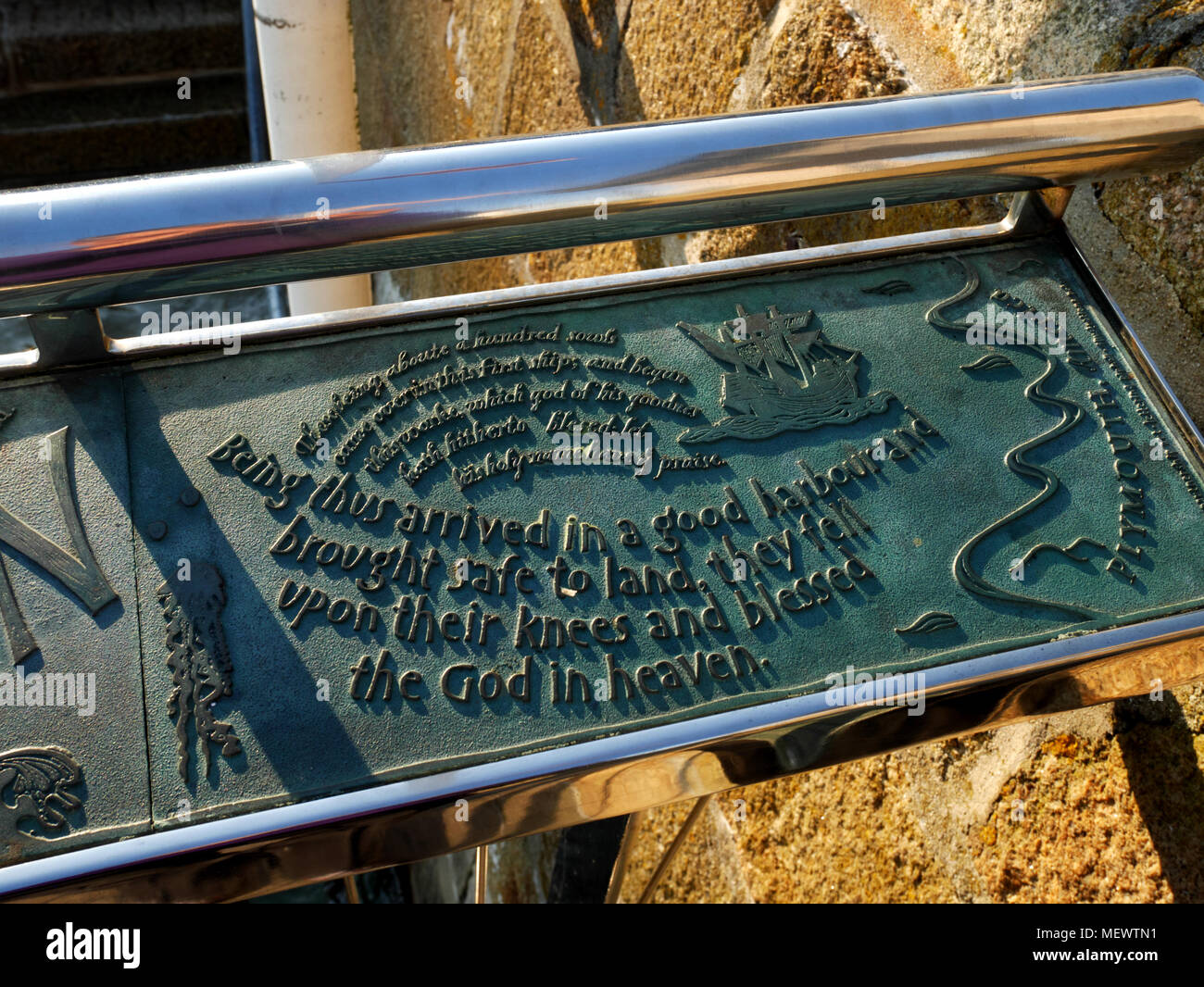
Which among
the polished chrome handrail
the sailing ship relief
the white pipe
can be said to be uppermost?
the white pipe

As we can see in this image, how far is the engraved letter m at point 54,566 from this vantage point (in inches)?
30.0

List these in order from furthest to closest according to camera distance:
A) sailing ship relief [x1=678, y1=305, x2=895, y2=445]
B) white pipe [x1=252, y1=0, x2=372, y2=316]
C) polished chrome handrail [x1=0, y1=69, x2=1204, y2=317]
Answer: white pipe [x1=252, y1=0, x2=372, y2=316]
sailing ship relief [x1=678, y1=305, x2=895, y2=445]
polished chrome handrail [x1=0, y1=69, x2=1204, y2=317]

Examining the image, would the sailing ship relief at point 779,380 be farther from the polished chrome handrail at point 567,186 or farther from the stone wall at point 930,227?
the stone wall at point 930,227

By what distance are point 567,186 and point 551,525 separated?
0.94ft

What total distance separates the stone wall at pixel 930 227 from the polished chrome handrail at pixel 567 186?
186mm

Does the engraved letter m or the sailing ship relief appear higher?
the sailing ship relief

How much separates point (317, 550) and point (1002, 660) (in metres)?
0.58

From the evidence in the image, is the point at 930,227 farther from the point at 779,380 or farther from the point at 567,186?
the point at 567,186

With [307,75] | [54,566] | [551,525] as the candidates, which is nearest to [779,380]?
[551,525]

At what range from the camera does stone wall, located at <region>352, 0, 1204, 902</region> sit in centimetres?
105

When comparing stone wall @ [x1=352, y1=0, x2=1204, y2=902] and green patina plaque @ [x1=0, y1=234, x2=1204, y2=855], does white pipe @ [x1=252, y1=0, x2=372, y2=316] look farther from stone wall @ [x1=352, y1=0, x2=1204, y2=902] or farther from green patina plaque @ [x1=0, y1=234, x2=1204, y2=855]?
green patina plaque @ [x1=0, y1=234, x2=1204, y2=855]

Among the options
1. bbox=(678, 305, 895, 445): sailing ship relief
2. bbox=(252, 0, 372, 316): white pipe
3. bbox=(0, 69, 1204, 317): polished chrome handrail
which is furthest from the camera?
bbox=(252, 0, 372, 316): white pipe

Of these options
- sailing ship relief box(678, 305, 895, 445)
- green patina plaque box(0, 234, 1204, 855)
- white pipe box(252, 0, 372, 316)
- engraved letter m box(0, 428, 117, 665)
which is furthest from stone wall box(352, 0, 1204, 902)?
engraved letter m box(0, 428, 117, 665)

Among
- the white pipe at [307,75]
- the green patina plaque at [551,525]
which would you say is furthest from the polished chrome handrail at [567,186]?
the white pipe at [307,75]
